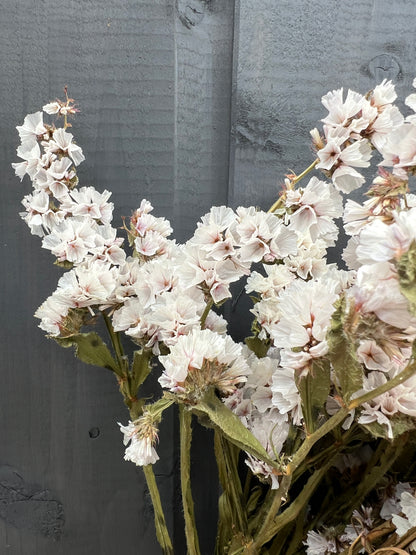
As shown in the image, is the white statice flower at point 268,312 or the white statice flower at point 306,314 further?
the white statice flower at point 268,312

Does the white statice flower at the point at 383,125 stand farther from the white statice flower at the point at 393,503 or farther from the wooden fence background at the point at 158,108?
the white statice flower at the point at 393,503

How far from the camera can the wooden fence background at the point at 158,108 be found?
72 cm

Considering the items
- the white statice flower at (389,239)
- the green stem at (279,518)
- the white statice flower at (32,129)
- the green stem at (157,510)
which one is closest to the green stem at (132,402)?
the green stem at (157,510)

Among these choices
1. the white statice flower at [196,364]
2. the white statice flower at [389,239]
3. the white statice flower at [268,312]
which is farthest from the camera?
the white statice flower at [268,312]

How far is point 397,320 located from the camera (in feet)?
1.22

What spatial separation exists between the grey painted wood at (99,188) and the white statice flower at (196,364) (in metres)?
0.30

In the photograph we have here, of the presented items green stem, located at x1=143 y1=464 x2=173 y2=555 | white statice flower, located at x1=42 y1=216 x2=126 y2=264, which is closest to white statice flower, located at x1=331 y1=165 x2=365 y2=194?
white statice flower, located at x1=42 y1=216 x2=126 y2=264

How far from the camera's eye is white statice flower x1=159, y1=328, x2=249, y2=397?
0.46 metres

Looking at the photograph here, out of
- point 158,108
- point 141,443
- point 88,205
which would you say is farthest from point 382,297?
point 158,108

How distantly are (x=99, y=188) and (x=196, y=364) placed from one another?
363mm

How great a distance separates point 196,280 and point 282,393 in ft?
0.39

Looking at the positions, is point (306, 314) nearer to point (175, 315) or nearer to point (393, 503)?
point (175, 315)

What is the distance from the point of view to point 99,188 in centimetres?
75

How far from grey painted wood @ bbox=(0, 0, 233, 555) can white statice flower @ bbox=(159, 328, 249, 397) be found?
304 millimetres
